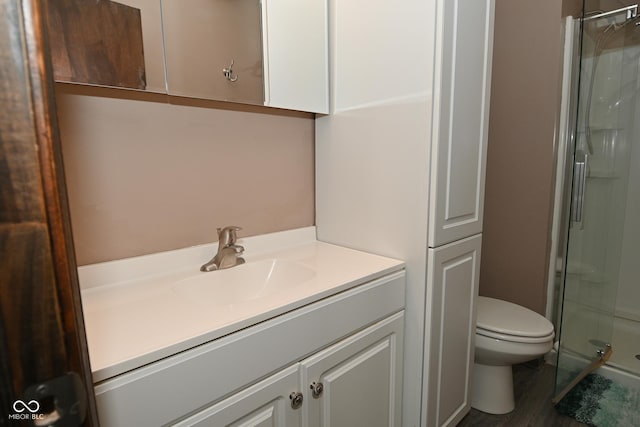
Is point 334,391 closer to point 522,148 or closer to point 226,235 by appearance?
point 226,235

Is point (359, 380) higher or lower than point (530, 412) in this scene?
higher

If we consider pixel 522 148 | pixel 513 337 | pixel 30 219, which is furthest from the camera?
pixel 522 148

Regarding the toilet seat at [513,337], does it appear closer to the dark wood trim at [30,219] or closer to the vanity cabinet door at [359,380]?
the vanity cabinet door at [359,380]

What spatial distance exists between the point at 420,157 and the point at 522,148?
1.17 meters

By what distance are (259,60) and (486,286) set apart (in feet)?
6.03

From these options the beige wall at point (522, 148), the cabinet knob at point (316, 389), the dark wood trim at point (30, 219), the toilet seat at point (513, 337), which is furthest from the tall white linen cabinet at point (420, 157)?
the dark wood trim at point (30, 219)

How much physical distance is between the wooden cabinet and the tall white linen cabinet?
0.10 meters

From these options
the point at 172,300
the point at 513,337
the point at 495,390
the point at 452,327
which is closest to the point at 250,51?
the point at 172,300

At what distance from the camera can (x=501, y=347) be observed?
4.91ft

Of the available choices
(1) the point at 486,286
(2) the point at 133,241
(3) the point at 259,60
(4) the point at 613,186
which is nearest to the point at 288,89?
(3) the point at 259,60

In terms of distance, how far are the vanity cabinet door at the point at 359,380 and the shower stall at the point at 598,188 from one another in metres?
0.95

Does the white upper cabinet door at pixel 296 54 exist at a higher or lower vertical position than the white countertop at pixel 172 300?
higher

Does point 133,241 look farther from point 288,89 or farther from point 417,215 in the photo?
point 417,215

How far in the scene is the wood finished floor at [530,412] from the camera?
5.07ft
